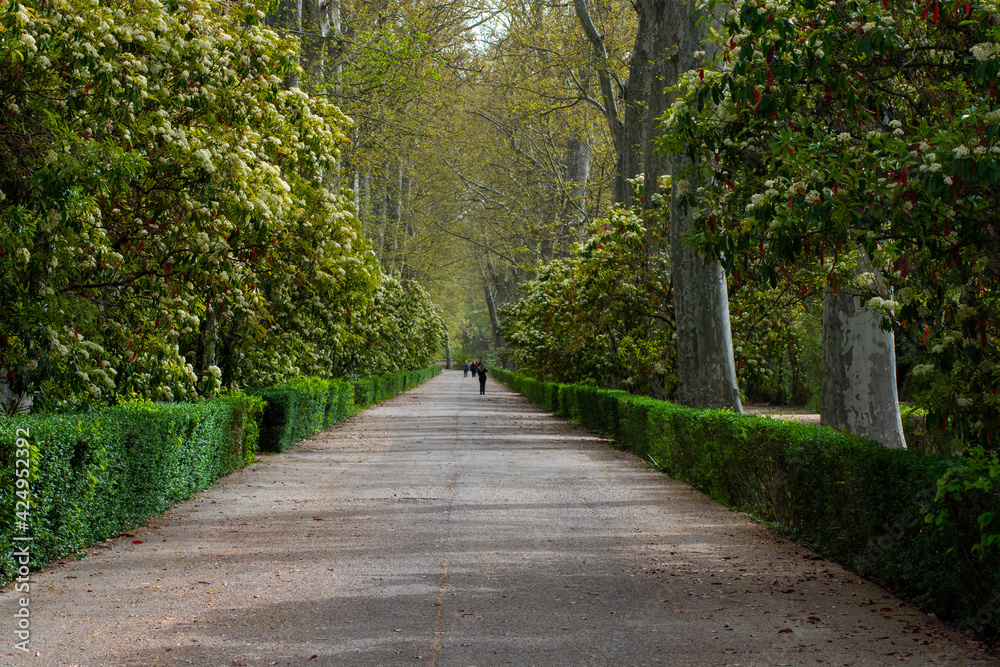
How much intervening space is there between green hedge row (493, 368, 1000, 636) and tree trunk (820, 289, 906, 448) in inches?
64.1

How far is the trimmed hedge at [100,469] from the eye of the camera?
246 inches

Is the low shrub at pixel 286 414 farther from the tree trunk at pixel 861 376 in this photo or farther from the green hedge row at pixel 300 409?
the tree trunk at pixel 861 376

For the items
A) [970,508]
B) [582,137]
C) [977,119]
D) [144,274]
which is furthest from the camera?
[582,137]

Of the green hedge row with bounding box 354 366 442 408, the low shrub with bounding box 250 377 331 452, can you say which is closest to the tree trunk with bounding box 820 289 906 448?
the low shrub with bounding box 250 377 331 452

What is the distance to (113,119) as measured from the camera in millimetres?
8492

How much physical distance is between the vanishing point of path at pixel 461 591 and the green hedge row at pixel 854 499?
0.20 m

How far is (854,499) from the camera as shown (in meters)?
6.85

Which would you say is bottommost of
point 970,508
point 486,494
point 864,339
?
point 486,494

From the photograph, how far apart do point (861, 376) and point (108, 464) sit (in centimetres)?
873

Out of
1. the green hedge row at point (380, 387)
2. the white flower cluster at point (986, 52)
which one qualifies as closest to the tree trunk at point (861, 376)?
the white flower cluster at point (986, 52)

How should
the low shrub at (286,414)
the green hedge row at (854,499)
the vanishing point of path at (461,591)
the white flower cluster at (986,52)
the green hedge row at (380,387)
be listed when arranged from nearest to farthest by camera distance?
the vanishing point of path at (461,591) → the green hedge row at (854,499) → the white flower cluster at (986,52) → the low shrub at (286,414) → the green hedge row at (380,387)

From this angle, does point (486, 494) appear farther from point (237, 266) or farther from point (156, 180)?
point (156, 180)

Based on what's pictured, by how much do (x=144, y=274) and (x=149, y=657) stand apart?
5.63 m

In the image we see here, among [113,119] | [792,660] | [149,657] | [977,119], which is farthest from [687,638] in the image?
[113,119]
